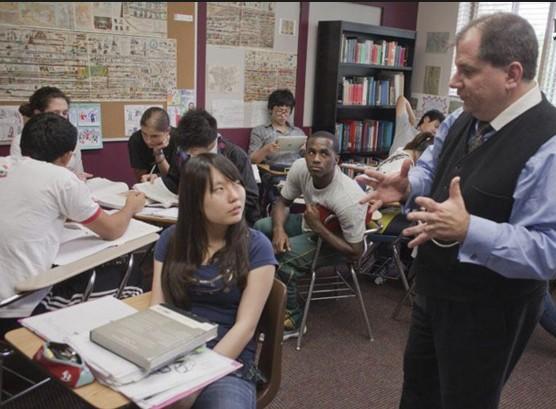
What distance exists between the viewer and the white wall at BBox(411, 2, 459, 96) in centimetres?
540

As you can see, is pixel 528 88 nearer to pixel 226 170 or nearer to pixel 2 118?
pixel 226 170

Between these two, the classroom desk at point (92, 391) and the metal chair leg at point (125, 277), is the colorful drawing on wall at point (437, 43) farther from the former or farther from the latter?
the classroom desk at point (92, 391)

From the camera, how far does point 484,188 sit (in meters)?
1.28

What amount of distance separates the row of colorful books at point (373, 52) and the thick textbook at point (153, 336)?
4.08 m

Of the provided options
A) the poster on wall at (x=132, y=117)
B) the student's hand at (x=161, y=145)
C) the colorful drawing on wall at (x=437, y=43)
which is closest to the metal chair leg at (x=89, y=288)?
the student's hand at (x=161, y=145)

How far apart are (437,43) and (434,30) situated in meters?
0.16

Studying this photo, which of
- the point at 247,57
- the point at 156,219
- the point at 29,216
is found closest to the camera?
the point at 29,216

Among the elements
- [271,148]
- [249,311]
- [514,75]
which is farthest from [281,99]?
[514,75]

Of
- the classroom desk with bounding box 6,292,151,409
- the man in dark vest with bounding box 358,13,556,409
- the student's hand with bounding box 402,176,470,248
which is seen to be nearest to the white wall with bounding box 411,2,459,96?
the man in dark vest with bounding box 358,13,556,409

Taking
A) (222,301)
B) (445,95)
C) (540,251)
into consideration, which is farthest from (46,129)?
(445,95)

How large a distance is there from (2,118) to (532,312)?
340 centimetres

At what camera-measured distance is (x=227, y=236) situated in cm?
168

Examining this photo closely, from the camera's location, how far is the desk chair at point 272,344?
1584 millimetres

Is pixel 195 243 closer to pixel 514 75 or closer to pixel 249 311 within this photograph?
pixel 249 311
